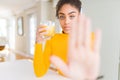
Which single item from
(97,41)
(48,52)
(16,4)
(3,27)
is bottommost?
(3,27)

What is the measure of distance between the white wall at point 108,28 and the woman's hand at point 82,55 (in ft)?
5.97

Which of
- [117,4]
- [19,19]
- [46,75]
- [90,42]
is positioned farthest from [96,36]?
[19,19]

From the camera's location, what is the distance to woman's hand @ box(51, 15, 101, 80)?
0.93 ft

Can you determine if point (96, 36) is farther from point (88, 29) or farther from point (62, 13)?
point (62, 13)

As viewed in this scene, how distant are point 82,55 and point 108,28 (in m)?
1.96

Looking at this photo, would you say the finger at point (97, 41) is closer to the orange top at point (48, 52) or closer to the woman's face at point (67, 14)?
the woman's face at point (67, 14)

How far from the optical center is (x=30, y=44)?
620 centimetres

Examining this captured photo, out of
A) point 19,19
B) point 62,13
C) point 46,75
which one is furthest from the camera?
point 19,19

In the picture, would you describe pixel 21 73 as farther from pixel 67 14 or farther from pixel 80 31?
pixel 80 31

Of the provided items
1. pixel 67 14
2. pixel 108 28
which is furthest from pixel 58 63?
pixel 108 28

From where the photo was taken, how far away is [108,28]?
216 cm

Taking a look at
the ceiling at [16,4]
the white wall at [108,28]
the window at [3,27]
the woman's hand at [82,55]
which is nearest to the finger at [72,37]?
the woman's hand at [82,55]

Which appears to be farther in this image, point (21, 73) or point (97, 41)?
point (21, 73)

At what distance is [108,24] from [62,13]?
5.33 ft
